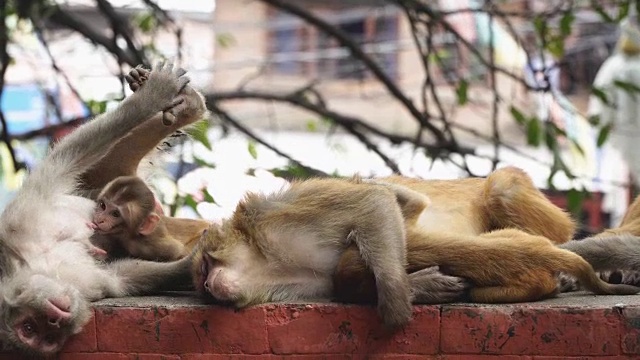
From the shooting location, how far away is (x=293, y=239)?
356cm

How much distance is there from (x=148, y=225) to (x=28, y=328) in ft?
2.80

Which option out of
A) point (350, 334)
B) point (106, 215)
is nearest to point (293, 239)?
point (350, 334)

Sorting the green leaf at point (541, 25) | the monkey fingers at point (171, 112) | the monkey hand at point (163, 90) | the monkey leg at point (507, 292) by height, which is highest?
the green leaf at point (541, 25)

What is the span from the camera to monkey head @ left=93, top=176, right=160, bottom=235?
400 cm

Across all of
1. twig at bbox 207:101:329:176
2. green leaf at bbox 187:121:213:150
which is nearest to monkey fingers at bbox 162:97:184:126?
green leaf at bbox 187:121:213:150

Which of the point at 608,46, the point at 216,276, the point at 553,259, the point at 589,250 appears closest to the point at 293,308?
the point at 216,276

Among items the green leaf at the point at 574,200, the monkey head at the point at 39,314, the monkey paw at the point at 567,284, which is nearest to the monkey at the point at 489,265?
the monkey paw at the point at 567,284

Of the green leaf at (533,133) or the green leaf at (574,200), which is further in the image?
the green leaf at (533,133)

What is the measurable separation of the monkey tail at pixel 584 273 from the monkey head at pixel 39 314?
1.62 metres

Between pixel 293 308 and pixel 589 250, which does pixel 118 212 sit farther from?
pixel 589 250

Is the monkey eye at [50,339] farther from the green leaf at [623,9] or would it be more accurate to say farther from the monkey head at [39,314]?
the green leaf at [623,9]

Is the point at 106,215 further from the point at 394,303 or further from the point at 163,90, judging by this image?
the point at 394,303

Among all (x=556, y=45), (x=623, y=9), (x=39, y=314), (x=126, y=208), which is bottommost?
(x=39, y=314)

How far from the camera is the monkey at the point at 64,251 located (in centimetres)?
339
